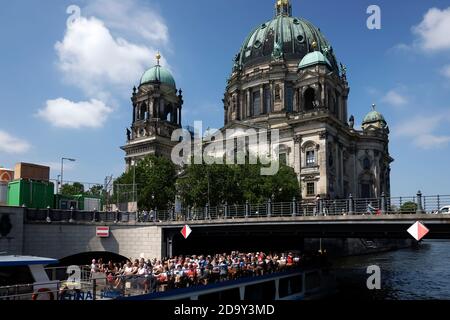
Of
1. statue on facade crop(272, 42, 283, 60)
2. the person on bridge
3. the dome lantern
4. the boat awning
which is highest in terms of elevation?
the dome lantern

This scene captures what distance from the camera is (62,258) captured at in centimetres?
4075

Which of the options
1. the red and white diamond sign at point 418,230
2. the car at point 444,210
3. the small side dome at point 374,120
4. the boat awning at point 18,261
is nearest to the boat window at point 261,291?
the red and white diamond sign at point 418,230

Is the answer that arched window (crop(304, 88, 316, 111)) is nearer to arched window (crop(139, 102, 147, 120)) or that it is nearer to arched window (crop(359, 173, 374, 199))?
arched window (crop(359, 173, 374, 199))

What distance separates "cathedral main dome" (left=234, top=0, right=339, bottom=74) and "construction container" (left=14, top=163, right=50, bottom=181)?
58.1 m

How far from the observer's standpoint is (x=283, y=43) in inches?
3693

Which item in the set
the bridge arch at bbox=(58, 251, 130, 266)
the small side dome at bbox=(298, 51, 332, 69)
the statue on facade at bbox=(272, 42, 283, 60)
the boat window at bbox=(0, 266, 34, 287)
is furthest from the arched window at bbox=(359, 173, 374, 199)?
the boat window at bbox=(0, 266, 34, 287)

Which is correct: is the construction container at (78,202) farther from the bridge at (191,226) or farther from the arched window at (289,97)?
the arched window at (289,97)

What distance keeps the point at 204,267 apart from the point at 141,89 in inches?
2913

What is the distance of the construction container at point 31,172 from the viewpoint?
139 feet

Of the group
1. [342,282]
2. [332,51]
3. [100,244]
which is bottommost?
[342,282]

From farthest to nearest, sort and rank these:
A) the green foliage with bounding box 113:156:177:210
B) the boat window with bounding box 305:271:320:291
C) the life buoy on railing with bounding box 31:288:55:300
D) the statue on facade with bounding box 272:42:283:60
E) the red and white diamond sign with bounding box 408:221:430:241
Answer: the statue on facade with bounding box 272:42:283:60
the green foliage with bounding box 113:156:177:210
the boat window with bounding box 305:271:320:291
the red and white diamond sign with bounding box 408:221:430:241
the life buoy on railing with bounding box 31:288:55:300

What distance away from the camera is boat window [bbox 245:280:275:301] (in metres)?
27.5
